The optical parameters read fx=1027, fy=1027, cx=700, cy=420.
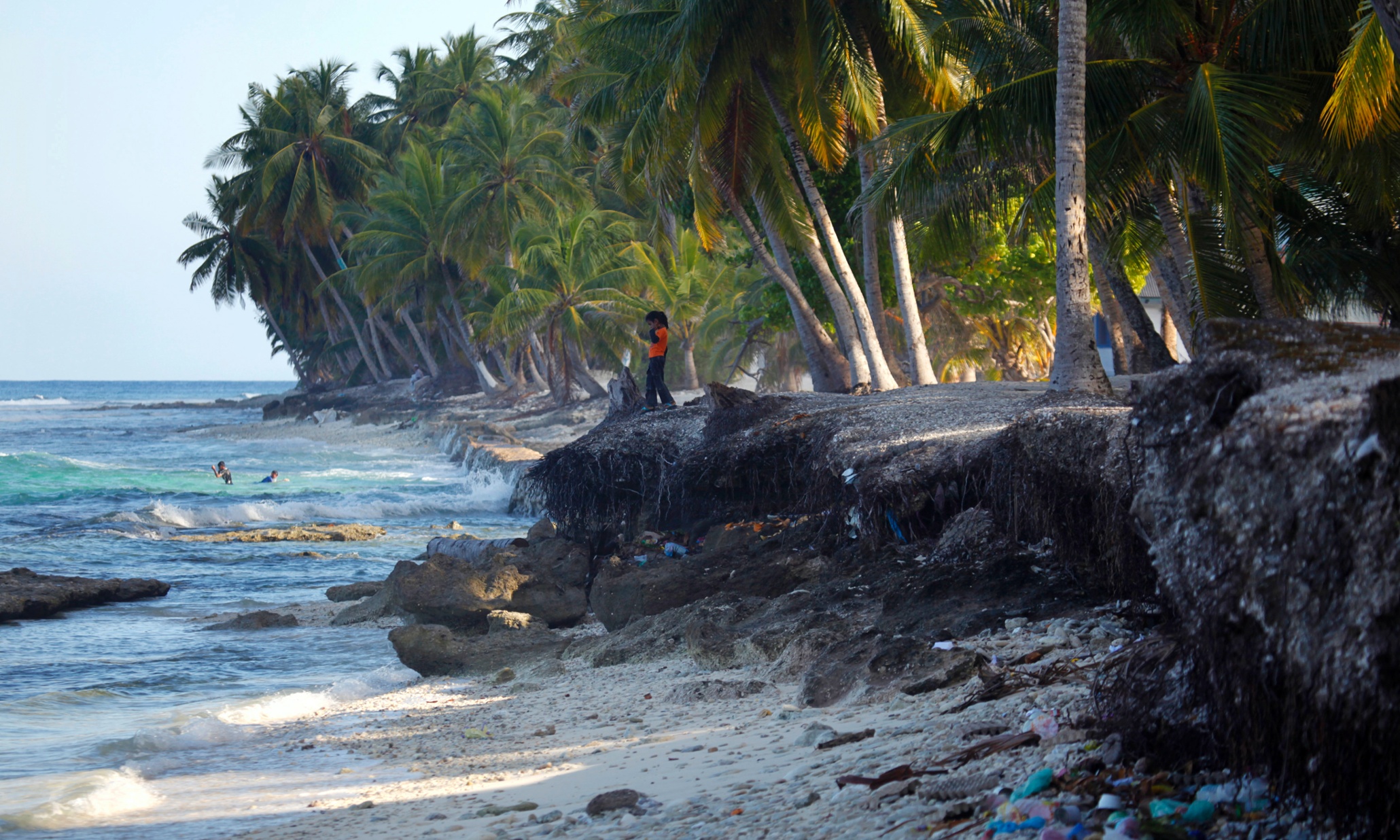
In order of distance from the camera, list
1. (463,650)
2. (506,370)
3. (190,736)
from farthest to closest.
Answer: (506,370)
(463,650)
(190,736)

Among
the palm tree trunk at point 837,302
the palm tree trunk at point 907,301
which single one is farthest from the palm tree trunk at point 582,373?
the palm tree trunk at point 907,301

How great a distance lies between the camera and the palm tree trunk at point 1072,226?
9.17m

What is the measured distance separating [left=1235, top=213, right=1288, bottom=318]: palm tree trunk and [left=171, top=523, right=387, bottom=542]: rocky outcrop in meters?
13.4

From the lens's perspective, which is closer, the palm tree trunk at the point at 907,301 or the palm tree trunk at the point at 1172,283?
the palm tree trunk at the point at 1172,283

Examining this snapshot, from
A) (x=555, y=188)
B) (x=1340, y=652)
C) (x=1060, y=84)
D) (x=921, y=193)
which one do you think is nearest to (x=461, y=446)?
(x=555, y=188)

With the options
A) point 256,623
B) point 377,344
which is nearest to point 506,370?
point 377,344

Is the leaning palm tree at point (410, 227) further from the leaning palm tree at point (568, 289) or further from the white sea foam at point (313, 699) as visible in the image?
the white sea foam at point (313, 699)

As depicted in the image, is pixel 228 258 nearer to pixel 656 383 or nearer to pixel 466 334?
pixel 466 334

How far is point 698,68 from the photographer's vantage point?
14.7 metres

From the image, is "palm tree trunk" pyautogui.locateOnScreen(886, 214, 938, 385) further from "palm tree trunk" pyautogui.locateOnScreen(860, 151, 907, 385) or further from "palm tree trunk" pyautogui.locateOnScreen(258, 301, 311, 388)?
"palm tree trunk" pyautogui.locateOnScreen(258, 301, 311, 388)

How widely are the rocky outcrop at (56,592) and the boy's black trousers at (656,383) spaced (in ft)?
20.9

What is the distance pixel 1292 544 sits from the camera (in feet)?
7.76

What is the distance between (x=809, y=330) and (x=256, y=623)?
10759mm

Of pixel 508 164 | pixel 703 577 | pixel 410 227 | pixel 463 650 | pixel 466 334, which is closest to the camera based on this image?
pixel 463 650
